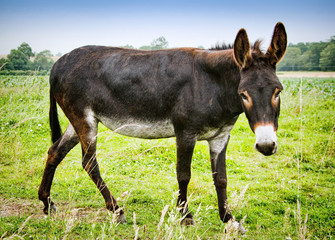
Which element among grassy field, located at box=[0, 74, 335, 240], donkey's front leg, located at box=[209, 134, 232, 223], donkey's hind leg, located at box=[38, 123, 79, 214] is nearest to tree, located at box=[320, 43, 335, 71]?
grassy field, located at box=[0, 74, 335, 240]

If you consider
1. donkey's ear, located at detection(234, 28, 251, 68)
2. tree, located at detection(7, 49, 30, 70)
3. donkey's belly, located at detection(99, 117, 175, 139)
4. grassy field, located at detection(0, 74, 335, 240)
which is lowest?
grassy field, located at detection(0, 74, 335, 240)

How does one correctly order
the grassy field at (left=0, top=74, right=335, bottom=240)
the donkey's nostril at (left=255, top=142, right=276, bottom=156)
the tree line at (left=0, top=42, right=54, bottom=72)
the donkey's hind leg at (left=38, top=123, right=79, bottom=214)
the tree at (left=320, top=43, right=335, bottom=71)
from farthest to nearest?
the tree at (left=320, top=43, right=335, bottom=71)
the tree line at (left=0, top=42, right=54, bottom=72)
the donkey's hind leg at (left=38, top=123, right=79, bottom=214)
the grassy field at (left=0, top=74, right=335, bottom=240)
the donkey's nostril at (left=255, top=142, right=276, bottom=156)

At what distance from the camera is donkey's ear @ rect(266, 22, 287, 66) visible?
275 centimetres

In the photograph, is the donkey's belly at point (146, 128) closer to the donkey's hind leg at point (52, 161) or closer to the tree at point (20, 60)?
the donkey's hind leg at point (52, 161)

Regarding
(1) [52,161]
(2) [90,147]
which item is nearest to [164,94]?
(2) [90,147]

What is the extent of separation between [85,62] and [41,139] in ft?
13.6

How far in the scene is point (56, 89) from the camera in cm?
385

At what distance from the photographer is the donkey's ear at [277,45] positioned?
275 cm

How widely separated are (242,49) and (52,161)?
2.79m

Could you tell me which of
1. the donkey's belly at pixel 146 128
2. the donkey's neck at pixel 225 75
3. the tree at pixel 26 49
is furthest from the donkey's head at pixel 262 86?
the tree at pixel 26 49

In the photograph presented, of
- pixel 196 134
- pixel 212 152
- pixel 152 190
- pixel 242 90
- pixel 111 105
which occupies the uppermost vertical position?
pixel 242 90

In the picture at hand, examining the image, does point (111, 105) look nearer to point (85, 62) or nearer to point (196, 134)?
point (85, 62)

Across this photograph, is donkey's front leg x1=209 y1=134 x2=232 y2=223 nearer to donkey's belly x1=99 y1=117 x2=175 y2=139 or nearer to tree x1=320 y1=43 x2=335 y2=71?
donkey's belly x1=99 y1=117 x2=175 y2=139

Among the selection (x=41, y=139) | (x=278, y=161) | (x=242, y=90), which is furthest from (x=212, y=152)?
(x=41, y=139)
